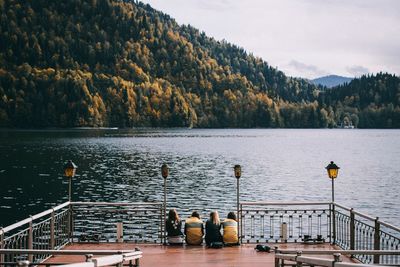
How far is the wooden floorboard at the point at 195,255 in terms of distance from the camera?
13.6 meters

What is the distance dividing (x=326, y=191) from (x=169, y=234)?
42517 millimetres

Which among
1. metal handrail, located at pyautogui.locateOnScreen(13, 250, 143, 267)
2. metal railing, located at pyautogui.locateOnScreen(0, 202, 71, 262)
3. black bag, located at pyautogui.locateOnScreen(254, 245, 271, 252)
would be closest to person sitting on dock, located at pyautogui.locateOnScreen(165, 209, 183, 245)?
black bag, located at pyautogui.locateOnScreen(254, 245, 271, 252)

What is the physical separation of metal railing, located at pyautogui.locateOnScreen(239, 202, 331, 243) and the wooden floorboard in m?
0.94

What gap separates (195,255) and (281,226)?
338 cm

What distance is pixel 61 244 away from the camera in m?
16.2

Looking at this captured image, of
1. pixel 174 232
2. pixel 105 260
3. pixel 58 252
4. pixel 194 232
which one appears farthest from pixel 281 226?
pixel 105 260

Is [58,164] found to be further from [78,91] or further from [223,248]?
[78,91]

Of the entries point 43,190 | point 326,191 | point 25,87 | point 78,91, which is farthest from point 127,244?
point 25,87

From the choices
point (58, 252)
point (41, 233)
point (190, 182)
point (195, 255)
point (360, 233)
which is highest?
point (58, 252)

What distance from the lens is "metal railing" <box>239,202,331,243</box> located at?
16.7 metres

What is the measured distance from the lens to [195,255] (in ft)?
47.7

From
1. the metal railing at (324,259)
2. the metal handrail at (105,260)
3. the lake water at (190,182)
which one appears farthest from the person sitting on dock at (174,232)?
the lake water at (190,182)

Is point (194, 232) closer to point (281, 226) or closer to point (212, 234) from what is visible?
point (212, 234)

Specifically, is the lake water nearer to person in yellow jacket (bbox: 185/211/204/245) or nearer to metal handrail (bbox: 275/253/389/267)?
person in yellow jacket (bbox: 185/211/204/245)
